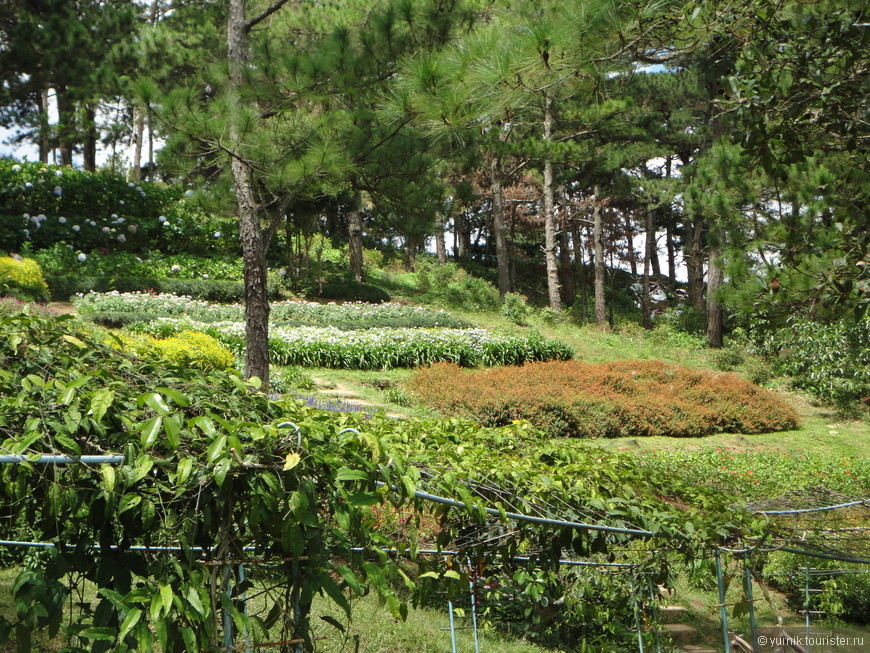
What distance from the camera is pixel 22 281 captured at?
1364cm

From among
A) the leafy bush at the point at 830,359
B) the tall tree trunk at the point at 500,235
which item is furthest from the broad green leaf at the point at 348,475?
the tall tree trunk at the point at 500,235

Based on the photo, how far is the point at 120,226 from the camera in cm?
1930

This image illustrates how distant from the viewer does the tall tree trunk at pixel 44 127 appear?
20.9m

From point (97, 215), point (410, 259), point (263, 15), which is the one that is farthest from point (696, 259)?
point (263, 15)

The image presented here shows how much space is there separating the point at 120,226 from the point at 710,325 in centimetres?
1577

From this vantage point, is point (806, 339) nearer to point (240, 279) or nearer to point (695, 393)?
point (695, 393)

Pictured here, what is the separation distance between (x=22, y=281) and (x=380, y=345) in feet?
22.2

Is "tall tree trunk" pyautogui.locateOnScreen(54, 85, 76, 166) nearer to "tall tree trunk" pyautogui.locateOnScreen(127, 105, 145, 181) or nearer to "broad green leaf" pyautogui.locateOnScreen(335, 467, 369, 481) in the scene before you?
"tall tree trunk" pyautogui.locateOnScreen(127, 105, 145, 181)

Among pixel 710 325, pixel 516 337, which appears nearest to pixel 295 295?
pixel 516 337

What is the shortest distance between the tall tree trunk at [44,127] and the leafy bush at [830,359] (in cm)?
1929

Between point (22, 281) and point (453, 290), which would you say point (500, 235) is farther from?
point (22, 281)

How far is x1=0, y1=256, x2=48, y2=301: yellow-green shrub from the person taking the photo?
12.9 m

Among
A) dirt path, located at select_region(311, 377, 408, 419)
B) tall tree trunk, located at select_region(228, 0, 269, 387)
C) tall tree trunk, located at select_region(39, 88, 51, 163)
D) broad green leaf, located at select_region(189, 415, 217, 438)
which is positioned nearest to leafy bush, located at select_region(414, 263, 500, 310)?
dirt path, located at select_region(311, 377, 408, 419)

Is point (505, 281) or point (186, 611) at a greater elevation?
point (505, 281)
